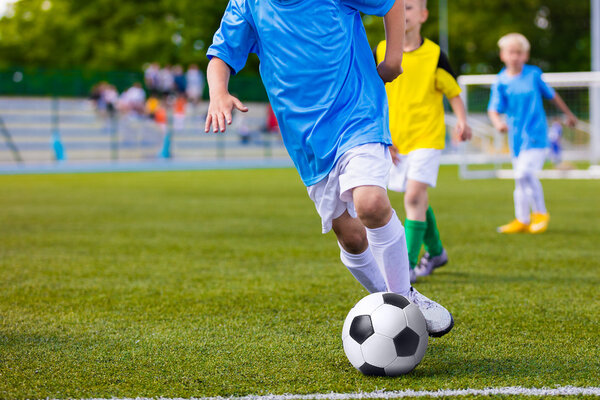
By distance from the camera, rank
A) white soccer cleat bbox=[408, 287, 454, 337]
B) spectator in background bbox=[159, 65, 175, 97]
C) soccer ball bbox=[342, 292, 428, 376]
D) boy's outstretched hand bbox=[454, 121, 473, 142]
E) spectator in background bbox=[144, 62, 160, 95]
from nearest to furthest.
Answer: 1. soccer ball bbox=[342, 292, 428, 376]
2. white soccer cleat bbox=[408, 287, 454, 337]
3. boy's outstretched hand bbox=[454, 121, 473, 142]
4. spectator in background bbox=[144, 62, 160, 95]
5. spectator in background bbox=[159, 65, 175, 97]

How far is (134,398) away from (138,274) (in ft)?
9.94

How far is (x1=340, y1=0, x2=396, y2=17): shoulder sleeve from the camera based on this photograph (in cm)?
349

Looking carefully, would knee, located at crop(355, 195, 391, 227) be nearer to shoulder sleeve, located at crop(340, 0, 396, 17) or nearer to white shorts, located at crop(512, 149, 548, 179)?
shoulder sleeve, located at crop(340, 0, 396, 17)

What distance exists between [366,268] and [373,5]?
122cm

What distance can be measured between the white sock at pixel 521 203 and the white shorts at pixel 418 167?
3305mm

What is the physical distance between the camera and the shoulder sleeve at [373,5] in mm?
3486

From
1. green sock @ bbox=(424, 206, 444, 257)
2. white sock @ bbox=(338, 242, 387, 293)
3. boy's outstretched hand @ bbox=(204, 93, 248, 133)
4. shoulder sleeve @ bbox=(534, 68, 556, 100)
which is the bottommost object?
green sock @ bbox=(424, 206, 444, 257)

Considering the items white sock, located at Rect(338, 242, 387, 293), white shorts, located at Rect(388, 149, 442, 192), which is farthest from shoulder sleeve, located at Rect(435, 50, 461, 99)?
white sock, located at Rect(338, 242, 387, 293)

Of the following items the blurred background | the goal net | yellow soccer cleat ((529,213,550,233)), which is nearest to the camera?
yellow soccer cleat ((529,213,550,233))

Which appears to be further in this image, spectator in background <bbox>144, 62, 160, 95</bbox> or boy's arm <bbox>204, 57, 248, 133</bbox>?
spectator in background <bbox>144, 62, 160, 95</bbox>

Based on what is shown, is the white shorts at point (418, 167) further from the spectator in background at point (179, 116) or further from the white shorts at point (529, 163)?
the spectator in background at point (179, 116)

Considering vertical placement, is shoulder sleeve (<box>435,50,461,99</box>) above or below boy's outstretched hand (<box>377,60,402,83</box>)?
below

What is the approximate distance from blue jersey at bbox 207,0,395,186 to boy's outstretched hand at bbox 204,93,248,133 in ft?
0.84

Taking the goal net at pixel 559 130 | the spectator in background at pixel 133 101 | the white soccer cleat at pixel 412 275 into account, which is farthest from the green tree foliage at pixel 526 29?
the white soccer cleat at pixel 412 275
